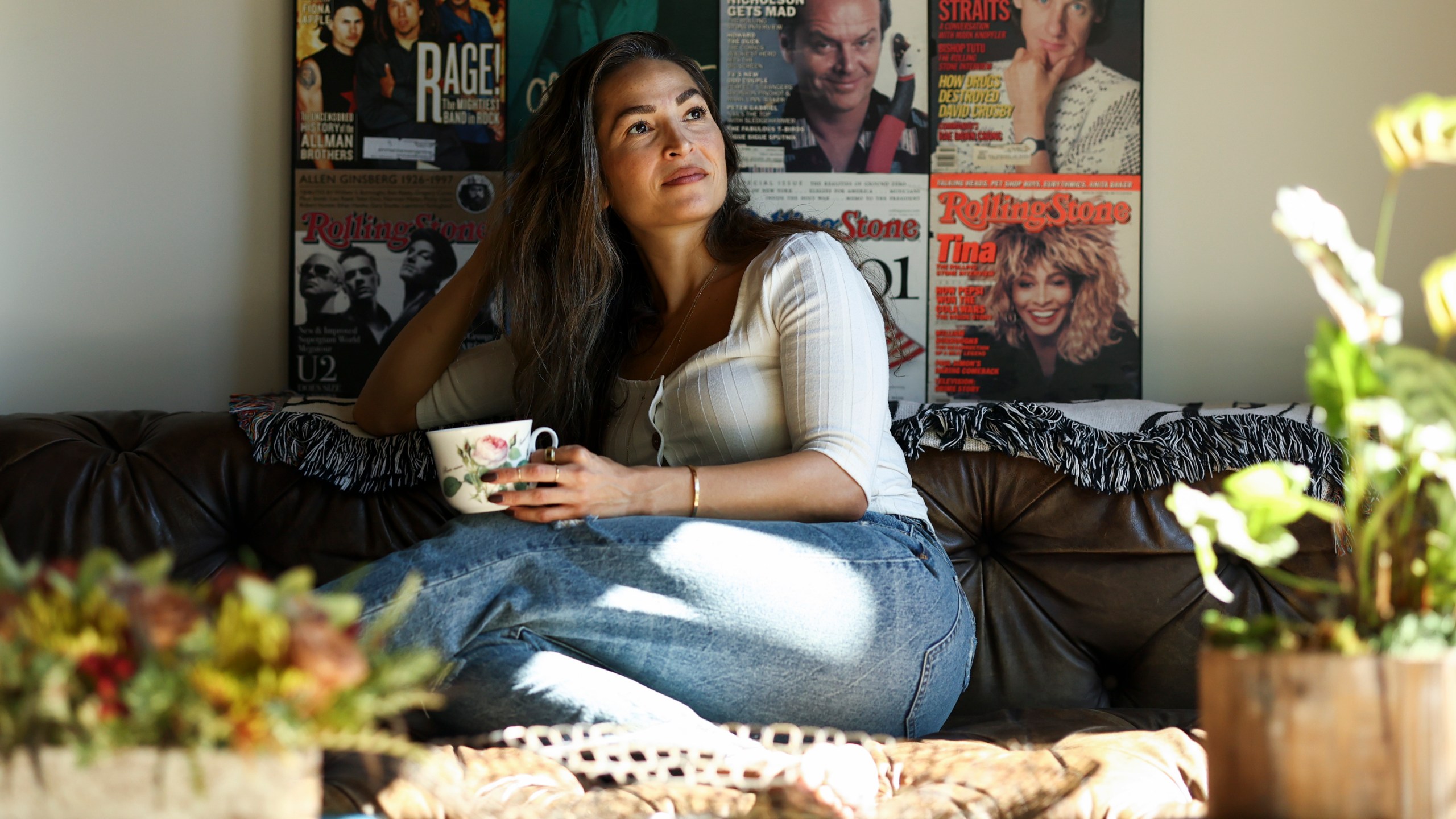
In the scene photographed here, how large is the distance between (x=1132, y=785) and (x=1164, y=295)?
100cm

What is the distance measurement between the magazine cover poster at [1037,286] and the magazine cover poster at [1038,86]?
0.03m

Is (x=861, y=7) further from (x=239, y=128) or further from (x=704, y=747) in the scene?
(x=704, y=747)

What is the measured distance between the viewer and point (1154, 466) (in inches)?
54.6

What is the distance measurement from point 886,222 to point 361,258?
849mm

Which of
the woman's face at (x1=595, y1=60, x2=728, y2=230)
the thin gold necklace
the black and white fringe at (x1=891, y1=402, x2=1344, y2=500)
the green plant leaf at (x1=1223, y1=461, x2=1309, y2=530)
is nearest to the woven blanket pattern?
the green plant leaf at (x1=1223, y1=461, x2=1309, y2=530)

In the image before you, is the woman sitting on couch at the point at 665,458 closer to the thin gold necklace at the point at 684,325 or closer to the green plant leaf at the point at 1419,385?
the thin gold necklace at the point at 684,325

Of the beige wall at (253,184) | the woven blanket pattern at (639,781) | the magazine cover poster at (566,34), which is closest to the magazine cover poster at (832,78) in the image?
the magazine cover poster at (566,34)

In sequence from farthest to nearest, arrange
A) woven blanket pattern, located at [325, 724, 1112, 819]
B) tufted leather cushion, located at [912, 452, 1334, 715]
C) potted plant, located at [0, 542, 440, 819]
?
tufted leather cushion, located at [912, 452, 1334, 715] → woven blanket pattern, located at [325, 724, 1112, 819] → potted plant, located at [0, 542, 440, 819]

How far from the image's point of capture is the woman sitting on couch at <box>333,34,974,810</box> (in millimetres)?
1033

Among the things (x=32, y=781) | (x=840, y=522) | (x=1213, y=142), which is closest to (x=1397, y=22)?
(x=1213, y=142)

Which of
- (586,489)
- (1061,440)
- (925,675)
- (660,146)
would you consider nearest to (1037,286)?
(1061,440)

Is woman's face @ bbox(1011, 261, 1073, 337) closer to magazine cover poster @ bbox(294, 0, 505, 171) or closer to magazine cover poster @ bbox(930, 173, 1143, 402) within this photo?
magazine cover poster @ bbox(930, 173, 1143, 402)

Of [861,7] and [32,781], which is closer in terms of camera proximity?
[32,781]

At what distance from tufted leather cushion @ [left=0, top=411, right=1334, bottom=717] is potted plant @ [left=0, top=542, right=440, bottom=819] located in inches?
38.0
